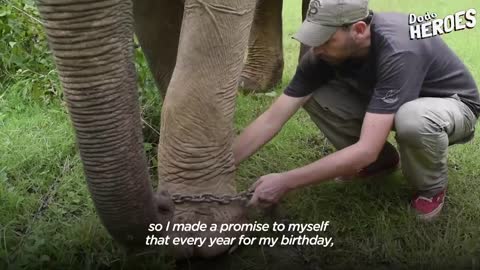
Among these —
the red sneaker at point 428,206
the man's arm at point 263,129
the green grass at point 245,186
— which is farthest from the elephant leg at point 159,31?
the red sneaker at point 428,206

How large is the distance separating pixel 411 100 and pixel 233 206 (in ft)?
2.52

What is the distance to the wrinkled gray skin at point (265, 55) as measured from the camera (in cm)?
470

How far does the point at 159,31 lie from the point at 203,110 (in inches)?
32.8

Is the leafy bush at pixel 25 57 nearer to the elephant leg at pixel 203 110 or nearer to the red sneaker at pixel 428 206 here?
the elephant leg at pixel 203 110

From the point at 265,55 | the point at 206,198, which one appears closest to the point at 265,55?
the point at 265,55

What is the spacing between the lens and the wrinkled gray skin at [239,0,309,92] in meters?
4.70

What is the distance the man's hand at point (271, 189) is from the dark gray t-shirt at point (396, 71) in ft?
1.39

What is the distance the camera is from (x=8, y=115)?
4078 millimetres

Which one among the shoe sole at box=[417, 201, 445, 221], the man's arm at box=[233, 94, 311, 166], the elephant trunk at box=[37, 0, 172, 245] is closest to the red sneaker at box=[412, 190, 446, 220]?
the shoe sole at box=[417, 201, 445, 221]

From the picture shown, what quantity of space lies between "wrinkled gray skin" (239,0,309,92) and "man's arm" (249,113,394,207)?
2.02 m

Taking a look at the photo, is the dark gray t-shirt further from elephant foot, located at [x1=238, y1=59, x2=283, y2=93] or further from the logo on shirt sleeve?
elephant foot, located at [x1=238, y1=59, x2=283, y2=93]

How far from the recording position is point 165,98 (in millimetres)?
A: 2641

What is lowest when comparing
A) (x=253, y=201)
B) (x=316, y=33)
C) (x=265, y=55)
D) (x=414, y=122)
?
(x=265, y=55)

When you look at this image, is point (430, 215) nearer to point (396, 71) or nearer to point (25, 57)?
point (396, 71)
